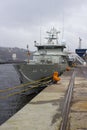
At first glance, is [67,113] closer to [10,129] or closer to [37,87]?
[10,129]

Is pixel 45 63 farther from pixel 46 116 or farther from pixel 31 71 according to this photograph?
pixel 46 116

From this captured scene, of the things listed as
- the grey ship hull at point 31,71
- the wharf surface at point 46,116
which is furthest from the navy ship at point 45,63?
the wharf surface at point 46,116

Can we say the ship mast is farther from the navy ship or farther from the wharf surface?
the wharf surface

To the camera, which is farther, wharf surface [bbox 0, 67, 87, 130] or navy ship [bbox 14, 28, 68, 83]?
navy ship [bbox 14, 28, 68, 83]

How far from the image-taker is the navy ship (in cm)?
2589

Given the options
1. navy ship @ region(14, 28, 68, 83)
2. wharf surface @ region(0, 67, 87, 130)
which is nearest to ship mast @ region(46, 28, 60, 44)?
navy ship @ region(14, 28, 68, 83)

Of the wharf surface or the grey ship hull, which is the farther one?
the grey ship hull

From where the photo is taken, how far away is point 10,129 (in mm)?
7441

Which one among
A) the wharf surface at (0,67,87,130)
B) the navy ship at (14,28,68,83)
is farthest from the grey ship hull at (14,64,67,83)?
the wharf surface at (0,67,87,130)

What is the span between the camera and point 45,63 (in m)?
30.5

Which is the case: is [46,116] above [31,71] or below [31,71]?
below

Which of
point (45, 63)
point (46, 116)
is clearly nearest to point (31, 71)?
point (45, 63)

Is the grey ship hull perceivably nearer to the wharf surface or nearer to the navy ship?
the navy ship

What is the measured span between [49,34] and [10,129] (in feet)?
113
